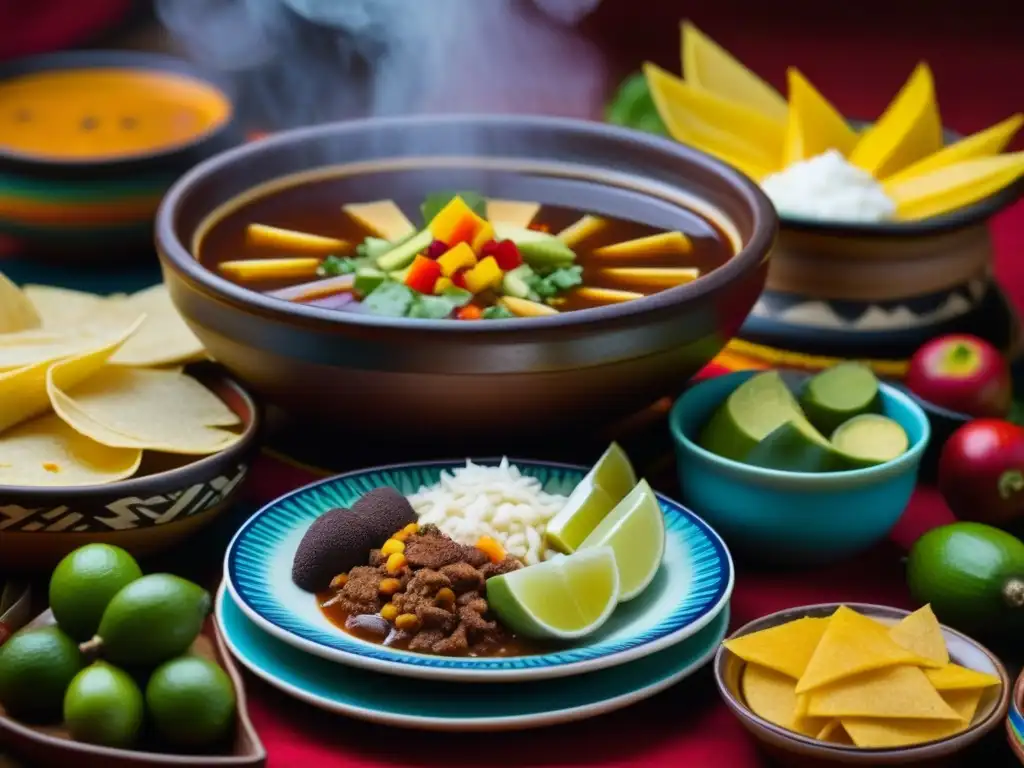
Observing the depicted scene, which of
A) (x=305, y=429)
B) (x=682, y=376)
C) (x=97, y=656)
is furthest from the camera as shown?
(x=305, y=429)

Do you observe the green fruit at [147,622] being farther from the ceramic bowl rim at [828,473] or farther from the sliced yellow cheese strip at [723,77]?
the sliced yellow cheese strip at [723,77]

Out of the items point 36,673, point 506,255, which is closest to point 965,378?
point 506,255

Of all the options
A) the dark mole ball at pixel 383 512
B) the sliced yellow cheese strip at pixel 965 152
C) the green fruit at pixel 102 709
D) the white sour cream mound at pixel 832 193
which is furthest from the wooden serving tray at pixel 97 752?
the sliced yellow cheese strip at pixel 965 152

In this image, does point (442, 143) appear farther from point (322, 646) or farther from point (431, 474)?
point (322, 646)

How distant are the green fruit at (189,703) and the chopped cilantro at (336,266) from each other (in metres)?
0.95

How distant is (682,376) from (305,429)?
654 millimetres

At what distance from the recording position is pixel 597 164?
9.27 feet

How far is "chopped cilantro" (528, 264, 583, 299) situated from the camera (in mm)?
2400

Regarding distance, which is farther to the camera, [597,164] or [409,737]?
[597,164]

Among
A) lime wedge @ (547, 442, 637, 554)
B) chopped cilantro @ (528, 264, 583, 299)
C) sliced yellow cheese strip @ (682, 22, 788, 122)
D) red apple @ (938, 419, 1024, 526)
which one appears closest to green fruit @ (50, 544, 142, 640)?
lime wedge @ (547, 442, 637, 554)

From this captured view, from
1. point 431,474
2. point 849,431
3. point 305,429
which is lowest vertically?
point 305,429

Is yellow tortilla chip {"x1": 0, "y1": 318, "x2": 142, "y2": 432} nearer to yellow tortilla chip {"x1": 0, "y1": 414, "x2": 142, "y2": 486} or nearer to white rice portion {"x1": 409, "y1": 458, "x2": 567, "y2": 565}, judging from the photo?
yellow tortilla chip {"x1": 0, "y1": 414, "x2": 142, "y2": 486}

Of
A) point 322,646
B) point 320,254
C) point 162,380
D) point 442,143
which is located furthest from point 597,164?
point 322,646

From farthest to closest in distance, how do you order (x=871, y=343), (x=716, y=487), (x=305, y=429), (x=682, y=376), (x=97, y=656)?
(x=871, y=343)
(x=305, y=429)
(x=682, y=376)
(x=716, y=487)
(x=97, y=656)
